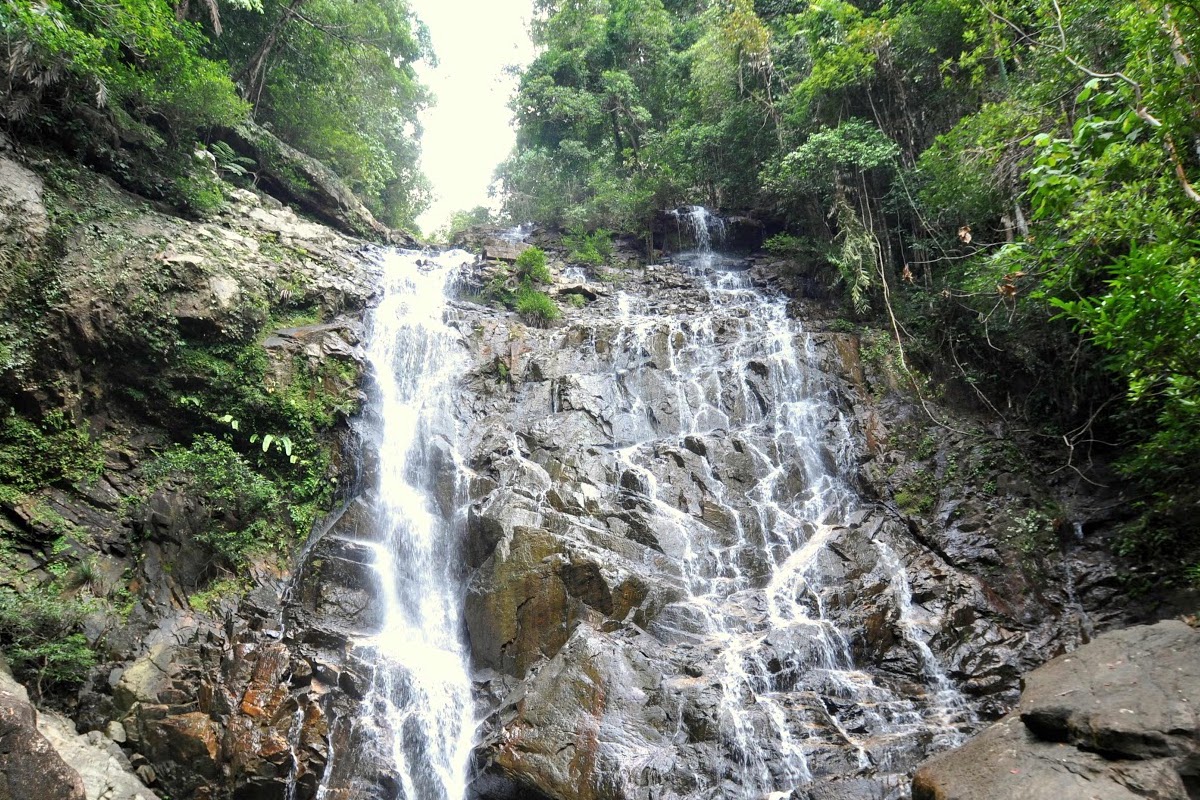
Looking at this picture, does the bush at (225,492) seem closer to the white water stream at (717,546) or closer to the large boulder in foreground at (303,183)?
the white water stream at (717,546)

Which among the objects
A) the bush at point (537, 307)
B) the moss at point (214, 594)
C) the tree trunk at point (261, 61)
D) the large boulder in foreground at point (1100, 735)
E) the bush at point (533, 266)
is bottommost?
the large boulder in foreground at point (1100, 735)

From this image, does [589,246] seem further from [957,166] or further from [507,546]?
[507,546]

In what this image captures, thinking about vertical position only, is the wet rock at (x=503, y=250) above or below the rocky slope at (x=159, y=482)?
above

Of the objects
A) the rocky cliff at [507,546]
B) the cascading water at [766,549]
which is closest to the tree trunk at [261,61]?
the rocky cliff at [507,546]

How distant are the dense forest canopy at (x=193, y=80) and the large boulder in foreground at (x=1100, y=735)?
13482mm

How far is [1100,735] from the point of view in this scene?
14.9 ft

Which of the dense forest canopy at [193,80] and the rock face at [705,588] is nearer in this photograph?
the rock face at [705,588]

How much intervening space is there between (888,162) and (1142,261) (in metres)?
9.59

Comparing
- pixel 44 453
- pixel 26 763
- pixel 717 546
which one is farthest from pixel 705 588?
pixel 44 453

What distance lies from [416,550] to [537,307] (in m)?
7.19

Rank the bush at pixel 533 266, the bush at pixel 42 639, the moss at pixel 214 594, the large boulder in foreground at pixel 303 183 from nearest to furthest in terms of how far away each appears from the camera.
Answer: the bush at pixel 42 639
the moss at pixel 214 594
the large boulder in foreground at pixel 303 183
the bush at pixel 533 266

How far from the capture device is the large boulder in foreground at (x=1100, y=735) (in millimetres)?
4250

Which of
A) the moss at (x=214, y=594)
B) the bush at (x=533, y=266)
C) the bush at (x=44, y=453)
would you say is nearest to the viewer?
the bush at (x=44, y=453)

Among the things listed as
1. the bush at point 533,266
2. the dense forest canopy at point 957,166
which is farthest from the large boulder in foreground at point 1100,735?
the bush at point 533,266
